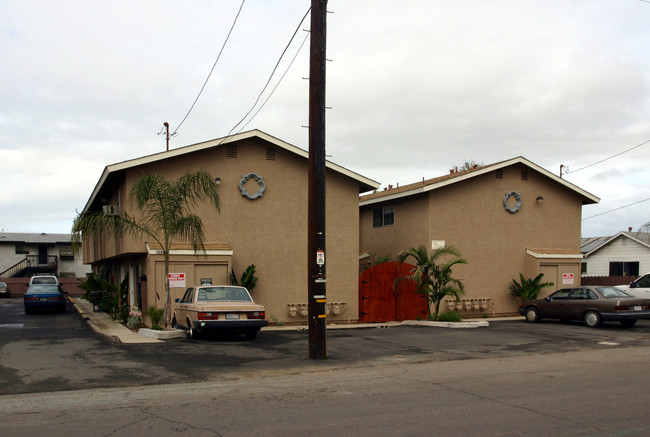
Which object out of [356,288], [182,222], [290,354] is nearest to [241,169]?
[182,222]

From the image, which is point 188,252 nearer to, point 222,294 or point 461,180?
point 222,294

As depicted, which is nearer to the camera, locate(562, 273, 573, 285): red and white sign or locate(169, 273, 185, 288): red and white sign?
locate(169, 273, 185, 288): red and white sign

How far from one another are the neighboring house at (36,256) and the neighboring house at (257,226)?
40.6m

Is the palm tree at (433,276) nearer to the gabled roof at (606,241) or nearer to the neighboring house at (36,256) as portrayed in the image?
the gabled roof at (606,241)

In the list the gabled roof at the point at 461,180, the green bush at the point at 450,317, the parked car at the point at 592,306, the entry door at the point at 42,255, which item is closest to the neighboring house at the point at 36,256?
the entry door at the point at 42,255

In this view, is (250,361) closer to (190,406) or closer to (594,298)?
(190,406)

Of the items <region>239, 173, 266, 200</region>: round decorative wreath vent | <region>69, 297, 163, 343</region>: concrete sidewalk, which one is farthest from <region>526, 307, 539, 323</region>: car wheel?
<region>69, 297, 163, 343</region>: concrete sidewalk

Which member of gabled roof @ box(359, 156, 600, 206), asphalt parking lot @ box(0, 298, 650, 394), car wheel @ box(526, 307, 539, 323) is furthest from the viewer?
gabled roof @ box(359, 156, 600, 206)

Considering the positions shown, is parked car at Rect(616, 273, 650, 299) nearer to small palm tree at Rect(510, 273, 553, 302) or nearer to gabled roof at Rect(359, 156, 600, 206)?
small palm tree at Rect(510, 273, 553, 302)

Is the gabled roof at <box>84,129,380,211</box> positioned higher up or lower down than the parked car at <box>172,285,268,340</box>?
higher up

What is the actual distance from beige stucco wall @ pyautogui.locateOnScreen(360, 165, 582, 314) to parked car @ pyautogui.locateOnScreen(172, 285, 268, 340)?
886 centimetres

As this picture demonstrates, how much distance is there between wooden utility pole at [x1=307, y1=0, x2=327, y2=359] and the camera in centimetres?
1234

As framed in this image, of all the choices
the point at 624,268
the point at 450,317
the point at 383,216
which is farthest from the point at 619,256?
the point at 450,317

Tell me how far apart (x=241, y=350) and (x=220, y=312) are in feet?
5.10
